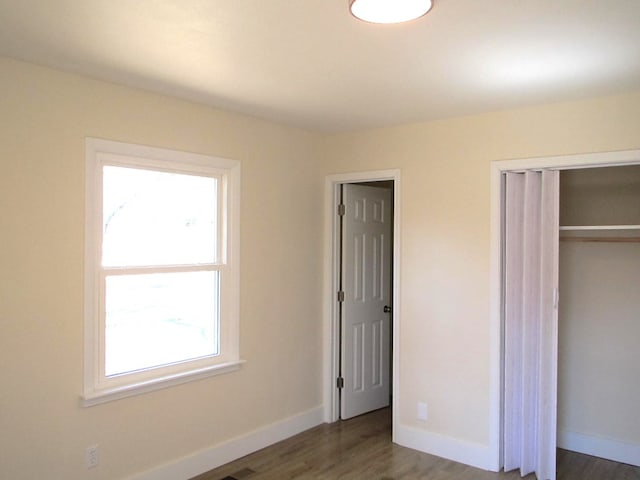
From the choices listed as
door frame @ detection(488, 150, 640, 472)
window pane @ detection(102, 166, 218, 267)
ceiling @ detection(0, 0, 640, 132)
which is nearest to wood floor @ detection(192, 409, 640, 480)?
door frame @ detection(488, 150, 640, 472)

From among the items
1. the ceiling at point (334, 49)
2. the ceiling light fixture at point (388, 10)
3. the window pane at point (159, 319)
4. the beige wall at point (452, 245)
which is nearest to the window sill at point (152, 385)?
the window pane at point (159, 319)

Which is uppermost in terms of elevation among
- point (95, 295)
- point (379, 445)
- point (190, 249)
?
point (190, 249)

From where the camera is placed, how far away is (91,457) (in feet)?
9.55

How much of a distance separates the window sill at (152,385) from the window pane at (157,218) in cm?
73

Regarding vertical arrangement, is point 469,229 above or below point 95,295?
above

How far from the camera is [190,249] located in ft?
11.6

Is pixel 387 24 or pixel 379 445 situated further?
pixel 379 445

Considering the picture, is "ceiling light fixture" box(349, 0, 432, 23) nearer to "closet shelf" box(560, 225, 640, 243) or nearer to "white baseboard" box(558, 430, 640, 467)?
"closet shelf" box(560, 225, 640, 243)

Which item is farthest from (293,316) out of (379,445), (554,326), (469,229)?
(554,326)

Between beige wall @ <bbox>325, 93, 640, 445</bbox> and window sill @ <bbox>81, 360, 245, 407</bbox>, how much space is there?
1.39 metres

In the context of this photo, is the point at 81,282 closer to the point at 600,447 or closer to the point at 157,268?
the point at 157,268

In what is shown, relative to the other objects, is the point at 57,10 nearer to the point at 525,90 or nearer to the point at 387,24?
the point at 387,24

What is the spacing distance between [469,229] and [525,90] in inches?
41.4

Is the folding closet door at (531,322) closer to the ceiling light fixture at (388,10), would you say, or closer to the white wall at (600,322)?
the white wall at (600,322)
